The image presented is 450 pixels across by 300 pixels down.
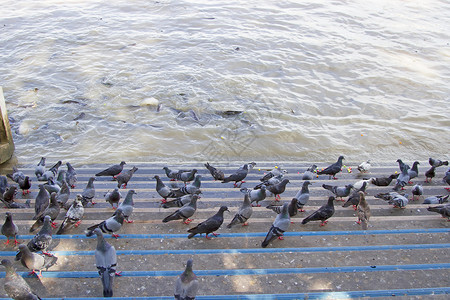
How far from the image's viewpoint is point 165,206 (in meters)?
6.30

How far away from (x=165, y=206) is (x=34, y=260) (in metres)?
2.31

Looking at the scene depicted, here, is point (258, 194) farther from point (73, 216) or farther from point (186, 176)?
point (73, 216)

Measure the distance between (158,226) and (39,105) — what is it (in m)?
8.75

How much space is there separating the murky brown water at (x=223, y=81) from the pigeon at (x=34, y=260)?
5.41 m

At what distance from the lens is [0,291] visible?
14.1 feet

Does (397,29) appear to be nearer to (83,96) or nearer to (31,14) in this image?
(83,96)

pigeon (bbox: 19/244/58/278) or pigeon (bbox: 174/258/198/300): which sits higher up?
pigeon (bbox: 174/258/198/300)

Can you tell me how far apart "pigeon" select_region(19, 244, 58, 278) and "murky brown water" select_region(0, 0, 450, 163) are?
541 centimetres

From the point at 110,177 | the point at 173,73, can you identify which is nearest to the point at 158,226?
the point at 110,177

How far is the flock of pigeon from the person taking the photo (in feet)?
14.1

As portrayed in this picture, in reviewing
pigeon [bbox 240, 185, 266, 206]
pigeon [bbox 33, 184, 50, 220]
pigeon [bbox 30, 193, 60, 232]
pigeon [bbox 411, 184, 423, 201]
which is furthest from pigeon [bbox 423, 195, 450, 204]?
pigeon [bbox 33, 184, 50, 220]

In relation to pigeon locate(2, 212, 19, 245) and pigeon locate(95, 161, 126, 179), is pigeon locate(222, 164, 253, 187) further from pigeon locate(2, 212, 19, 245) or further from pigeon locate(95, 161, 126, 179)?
pigeon locate(2, 212, 19, 245)

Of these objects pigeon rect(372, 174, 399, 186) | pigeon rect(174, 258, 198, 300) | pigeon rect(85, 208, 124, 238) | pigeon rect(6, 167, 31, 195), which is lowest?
pigeon rect(6, 167, 31, 195)

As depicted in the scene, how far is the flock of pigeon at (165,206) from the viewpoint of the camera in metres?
4.30
